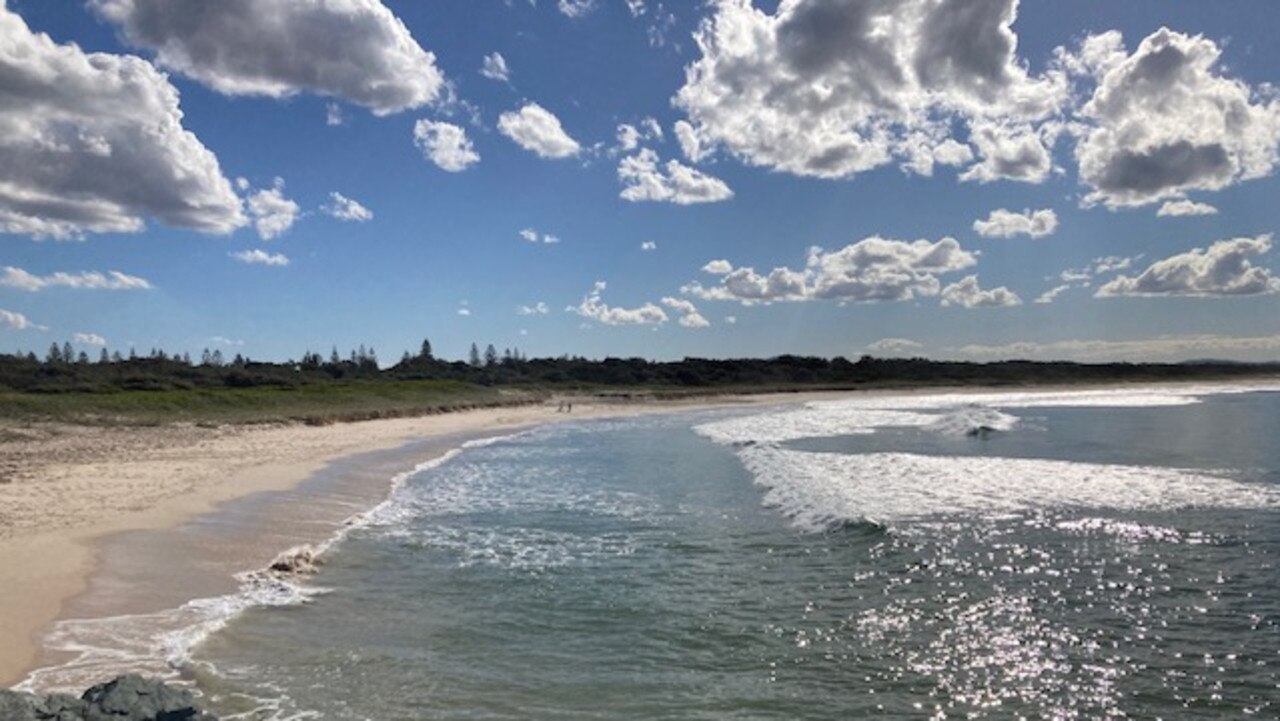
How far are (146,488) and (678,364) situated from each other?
14245 centimetres

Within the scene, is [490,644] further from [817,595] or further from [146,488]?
[146,488]

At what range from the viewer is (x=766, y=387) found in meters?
130

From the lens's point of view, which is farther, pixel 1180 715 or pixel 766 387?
pixel 766 387

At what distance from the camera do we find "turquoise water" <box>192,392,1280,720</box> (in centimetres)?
846

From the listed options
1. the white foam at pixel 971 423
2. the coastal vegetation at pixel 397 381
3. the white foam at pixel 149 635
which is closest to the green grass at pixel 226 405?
the coastal vegetation at pixel 397 381

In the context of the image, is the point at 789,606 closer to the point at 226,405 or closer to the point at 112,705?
the point at 112,705

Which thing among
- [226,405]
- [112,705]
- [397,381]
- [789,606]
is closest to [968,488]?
[789,606]

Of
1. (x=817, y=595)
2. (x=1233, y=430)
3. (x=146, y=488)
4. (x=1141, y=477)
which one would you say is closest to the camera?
(x=817, y=595)

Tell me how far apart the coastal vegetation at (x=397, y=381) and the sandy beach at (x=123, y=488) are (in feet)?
16.7

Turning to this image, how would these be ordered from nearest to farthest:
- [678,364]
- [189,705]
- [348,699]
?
[189,705]
[348,699]
[678,364]

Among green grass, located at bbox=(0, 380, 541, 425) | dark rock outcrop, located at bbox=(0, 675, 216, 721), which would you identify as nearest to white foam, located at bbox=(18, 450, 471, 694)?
dark rock outcrop, located at bbox=(0, 675, 216, 721)

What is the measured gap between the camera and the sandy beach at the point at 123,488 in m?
11.8

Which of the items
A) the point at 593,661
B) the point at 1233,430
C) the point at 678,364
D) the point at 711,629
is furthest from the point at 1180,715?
the point at 678,364

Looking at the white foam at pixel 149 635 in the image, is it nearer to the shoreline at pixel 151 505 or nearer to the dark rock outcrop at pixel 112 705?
the shoreline at pixel 151 505
